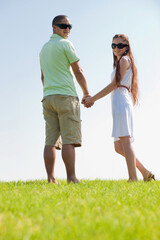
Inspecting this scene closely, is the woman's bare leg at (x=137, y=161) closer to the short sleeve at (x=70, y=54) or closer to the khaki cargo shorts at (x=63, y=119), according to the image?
the khaki cargo shorts at (x=63, y=119)

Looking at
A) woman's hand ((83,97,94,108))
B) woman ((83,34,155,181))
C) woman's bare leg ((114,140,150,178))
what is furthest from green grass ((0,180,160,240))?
woman's hand ((83,97,94,108))

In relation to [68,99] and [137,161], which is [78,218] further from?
[137,161]

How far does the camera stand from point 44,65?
568cm

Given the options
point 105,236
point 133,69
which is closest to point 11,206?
point 105,236

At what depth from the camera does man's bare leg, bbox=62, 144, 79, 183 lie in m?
5.27

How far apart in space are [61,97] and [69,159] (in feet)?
3.38

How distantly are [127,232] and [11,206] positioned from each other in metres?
1.33

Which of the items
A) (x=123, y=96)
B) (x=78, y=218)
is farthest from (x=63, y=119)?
(x=78, y=218)

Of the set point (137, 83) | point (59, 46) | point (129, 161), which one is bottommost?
point (129, 161)

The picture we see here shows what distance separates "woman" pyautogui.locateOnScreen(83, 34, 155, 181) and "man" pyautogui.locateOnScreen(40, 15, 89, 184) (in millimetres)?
508

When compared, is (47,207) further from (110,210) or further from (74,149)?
(74,149)

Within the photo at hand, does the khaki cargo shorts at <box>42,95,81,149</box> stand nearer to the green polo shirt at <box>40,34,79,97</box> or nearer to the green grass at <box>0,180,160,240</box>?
the green polo shirt at <box>40,34,79,97</box>

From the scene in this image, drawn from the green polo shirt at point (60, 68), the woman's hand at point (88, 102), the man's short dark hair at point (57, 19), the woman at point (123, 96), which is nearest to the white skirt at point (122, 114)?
the woman at point (123, 96)

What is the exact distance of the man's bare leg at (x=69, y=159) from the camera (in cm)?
527
